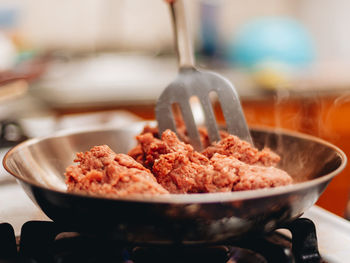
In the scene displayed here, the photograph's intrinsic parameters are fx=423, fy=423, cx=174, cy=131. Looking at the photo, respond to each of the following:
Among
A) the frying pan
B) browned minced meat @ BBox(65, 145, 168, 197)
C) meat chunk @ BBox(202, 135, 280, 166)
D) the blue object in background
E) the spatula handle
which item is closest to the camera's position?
the frying pan

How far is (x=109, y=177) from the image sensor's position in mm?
748

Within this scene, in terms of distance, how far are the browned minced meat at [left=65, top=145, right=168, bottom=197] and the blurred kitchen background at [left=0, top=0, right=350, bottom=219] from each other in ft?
1.73

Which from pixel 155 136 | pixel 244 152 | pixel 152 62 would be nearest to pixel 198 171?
pixel 244 152

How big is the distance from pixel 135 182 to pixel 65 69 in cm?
250

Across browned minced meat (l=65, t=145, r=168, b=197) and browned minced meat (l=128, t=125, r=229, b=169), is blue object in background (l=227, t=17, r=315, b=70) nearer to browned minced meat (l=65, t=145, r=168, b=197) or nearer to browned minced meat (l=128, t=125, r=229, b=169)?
browned minced meat (l=128, t=125, r=229, b=169)

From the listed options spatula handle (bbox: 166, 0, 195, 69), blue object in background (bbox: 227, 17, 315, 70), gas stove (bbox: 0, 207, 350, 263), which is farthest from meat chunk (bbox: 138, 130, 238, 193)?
blue object in background (bbox: 227, 17, 315, 70)

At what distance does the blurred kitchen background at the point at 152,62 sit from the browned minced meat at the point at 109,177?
53cm

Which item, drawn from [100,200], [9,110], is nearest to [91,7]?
[9,110]

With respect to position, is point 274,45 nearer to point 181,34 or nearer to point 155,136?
point 181,34

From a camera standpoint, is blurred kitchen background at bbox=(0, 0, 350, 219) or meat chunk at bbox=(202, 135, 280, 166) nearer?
meat chunk at bbox=(202, 135, 280, 166)

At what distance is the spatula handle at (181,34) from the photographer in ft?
3.50

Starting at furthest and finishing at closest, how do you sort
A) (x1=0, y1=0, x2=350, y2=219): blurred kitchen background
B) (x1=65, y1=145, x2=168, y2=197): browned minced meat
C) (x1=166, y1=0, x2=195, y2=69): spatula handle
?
1. (x1=0, y1=0, x2=350, y2=219): blurred kitchen background
2. (x1=166, y1=0, x2=195, y2=69): spatula handle
3. (x1=65, y1=145, x2=168, y2=197): browned minced meat

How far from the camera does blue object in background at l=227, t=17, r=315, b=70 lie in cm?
280

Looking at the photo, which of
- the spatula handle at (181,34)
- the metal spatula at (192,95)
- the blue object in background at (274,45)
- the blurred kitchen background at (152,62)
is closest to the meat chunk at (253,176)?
the metal spatula at (192,95)
